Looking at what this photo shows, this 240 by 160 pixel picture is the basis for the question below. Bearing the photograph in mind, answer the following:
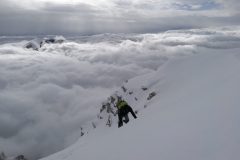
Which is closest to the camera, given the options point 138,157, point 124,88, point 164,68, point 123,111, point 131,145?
point 138,157

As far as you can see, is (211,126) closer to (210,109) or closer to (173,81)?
(210,109)

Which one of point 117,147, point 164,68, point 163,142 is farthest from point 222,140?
point 164,68

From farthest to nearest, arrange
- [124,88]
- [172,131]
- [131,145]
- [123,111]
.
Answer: [124,88] < [123,111] < [131,145] < [172,131]

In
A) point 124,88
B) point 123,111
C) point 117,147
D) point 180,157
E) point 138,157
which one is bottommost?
point 124,88

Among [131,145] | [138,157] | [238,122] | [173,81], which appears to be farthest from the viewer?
[173,81]

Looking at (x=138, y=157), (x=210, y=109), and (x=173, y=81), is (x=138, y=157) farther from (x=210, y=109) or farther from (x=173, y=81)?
(x=173, y=81)

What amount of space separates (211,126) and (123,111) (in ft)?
39.7

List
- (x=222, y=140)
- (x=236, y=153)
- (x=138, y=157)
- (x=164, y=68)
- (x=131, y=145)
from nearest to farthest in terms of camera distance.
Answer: (x=236, y=153), (x=222, y=140), (x=138, y=157), (x=131, y=145), (x=164, y=68)

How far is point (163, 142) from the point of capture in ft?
33.4

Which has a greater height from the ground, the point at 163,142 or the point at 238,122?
the point at 238,122

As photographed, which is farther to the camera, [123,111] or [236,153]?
[123,111]

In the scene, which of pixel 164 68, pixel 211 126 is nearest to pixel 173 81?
pixel 164 68

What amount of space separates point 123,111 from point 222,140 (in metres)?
13.4

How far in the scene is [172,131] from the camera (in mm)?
10945
